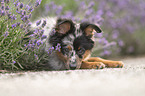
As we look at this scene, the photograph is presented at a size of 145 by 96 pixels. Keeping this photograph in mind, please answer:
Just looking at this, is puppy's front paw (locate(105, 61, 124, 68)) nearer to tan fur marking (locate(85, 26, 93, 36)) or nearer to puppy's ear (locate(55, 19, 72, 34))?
tan fur marking (locate(85, 26, 93, 36))

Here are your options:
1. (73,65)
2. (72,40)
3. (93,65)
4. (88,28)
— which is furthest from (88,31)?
(73,65)

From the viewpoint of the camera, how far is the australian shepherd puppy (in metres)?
3.75

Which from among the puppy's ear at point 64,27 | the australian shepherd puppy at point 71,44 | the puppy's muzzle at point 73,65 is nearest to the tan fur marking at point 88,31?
the australian shepherd puppy at point 71,44

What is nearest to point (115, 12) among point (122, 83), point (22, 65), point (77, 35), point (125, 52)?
point (125, 52)

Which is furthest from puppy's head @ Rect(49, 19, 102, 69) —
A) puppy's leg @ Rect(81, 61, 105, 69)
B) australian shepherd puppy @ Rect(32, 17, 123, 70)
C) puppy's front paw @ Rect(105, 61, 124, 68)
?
puppy's front paw @ Rect(105, 61, 124, 68)

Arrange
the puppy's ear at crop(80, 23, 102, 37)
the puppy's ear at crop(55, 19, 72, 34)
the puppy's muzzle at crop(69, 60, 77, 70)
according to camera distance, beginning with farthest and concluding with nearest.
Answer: the puppy's ear at crop(80, 23, 102, 37) < the puppy's ear at crop(55, 19, 72, 34) < the puppy's muzzle at crop(69, 60, 77, 70)

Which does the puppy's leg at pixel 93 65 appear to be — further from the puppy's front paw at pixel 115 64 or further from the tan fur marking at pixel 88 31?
the tan fur marking at pixel 88 31

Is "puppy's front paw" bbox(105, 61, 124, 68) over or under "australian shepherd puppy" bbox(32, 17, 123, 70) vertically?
under

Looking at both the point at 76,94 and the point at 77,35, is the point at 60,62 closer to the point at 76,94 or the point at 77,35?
the point at 77,35

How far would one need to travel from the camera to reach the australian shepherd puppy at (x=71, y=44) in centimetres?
375

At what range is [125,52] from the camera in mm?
8383

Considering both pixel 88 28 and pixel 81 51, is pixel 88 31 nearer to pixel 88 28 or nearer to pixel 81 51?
pixel 88 28

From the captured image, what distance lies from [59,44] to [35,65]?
0.57 metres

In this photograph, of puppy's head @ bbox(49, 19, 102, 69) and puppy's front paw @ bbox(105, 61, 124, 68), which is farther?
puppy's front paw @ bbox(105, 61, 124, 68)
